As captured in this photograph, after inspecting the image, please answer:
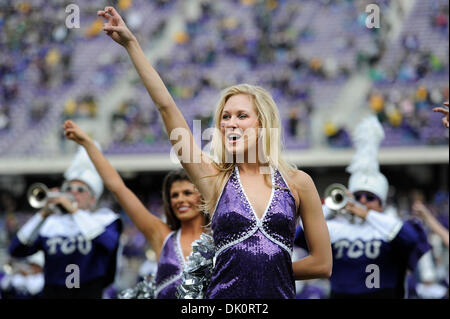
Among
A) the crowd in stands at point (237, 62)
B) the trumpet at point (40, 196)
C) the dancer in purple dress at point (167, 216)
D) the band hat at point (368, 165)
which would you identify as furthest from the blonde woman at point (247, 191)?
the crowd in stands at point (237, 62)

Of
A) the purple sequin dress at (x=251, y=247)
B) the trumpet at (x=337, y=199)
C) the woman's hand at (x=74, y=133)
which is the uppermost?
the woman's hand at (x=74, y=133)

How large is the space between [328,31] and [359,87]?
205 cm

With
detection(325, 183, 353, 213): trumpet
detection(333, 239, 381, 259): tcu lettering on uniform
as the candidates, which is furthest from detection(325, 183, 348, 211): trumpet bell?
detection(333, 239, 381, 259): tcu lettering on uniform

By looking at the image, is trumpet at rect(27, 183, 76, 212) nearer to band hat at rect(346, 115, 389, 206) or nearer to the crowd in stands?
band hat at rect(346, 115, 389, 206)

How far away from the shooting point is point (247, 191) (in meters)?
2.65

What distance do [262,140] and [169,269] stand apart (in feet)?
4.62

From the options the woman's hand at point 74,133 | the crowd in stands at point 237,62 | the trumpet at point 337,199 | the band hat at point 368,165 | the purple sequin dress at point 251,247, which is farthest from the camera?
the crowd in stands at point 237,62

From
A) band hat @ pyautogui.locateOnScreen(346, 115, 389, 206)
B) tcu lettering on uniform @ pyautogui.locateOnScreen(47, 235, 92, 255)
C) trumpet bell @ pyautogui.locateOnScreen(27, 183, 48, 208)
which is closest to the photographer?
band hat @ pyautogui.locateOnScreen(346, 115, 389, 206)

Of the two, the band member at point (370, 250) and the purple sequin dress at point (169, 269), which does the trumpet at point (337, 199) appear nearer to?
the band member at point (370, 250)

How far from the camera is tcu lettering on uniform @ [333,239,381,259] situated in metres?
4.98

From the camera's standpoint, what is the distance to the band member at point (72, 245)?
5.36m

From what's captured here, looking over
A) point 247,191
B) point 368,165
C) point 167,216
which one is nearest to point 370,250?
point 368,165

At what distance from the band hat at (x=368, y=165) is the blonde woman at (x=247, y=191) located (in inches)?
101

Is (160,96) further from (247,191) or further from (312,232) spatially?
(312,232)
